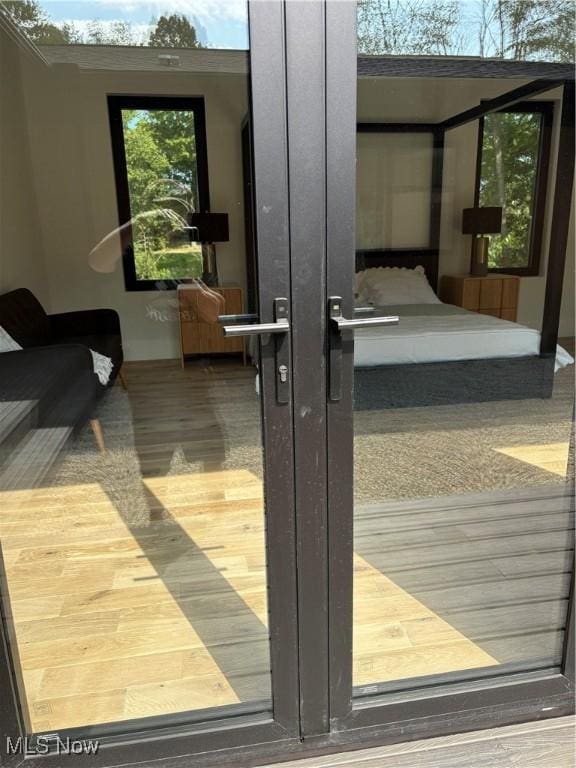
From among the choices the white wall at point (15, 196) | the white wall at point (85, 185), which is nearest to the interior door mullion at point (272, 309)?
the white wall at point (85, 185)

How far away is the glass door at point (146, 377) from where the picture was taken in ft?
3.37

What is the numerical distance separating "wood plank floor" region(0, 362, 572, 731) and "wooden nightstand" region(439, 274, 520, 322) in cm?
58

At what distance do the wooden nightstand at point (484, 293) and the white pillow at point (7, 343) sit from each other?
137cm

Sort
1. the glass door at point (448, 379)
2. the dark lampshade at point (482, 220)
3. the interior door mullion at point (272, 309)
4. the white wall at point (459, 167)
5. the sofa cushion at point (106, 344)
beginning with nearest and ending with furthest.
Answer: the interior door mullion at point (272, 309)
the glass door at point (448, 379)
the white wall at point (459, 167)
the dark lampshade at point (482, 220)
the sofa cushion at point (106, 344)

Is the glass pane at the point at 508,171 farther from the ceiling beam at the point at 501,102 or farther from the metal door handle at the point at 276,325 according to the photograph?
the metal door handle at the point at 276,325

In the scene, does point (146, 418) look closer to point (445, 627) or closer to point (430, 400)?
point (430, 400)

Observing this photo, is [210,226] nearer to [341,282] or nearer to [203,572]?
[341,282]

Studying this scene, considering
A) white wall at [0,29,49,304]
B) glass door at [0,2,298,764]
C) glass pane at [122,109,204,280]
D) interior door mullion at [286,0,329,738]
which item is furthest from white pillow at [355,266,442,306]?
white wall at [0,29,49,304]

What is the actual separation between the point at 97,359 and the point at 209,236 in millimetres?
714

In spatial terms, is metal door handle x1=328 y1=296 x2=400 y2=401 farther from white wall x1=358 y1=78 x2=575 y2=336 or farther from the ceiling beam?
the ceiling beam

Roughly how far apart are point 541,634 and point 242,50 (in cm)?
152

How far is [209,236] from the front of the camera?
135 cm

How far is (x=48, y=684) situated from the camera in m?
1.25

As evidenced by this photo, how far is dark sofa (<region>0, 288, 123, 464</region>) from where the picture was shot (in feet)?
5.30
